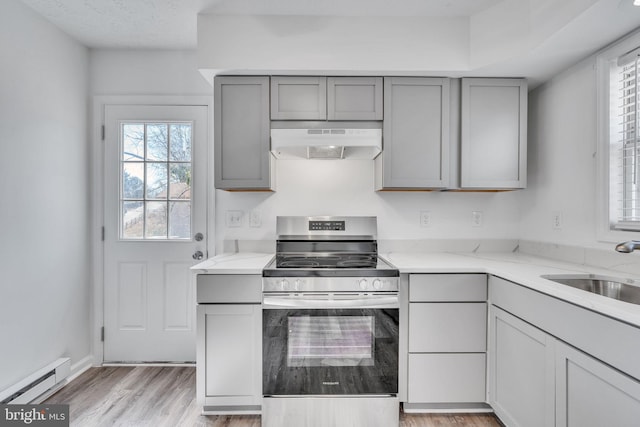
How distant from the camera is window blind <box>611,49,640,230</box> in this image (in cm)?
176

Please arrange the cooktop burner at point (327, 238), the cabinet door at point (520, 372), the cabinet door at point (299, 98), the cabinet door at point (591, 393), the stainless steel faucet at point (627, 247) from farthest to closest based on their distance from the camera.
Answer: the cooktop burner at point (327, 238) < the cabinet door at point (299, 98) < the cabinet door at point (520, 372) < the stainless steel faucet at point (627, 247) < the cabinet door at point (591, 393)

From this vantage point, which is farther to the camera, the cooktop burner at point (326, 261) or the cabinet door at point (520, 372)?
the cooktop burner at point (326, 261)

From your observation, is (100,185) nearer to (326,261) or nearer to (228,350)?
(228,350)

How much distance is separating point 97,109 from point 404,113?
235 cm

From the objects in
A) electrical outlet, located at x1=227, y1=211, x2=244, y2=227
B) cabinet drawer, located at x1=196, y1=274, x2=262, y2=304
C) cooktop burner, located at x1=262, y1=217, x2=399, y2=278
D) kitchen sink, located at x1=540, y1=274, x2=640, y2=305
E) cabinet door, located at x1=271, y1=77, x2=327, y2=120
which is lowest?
cabinet drawer, located at x1=196, y1=274, x2=262, y2=304

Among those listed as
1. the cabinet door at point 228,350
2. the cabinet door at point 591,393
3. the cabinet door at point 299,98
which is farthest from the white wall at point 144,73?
the cabinet door at point 591,393

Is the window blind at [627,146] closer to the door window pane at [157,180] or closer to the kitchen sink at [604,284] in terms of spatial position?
the kitchen sink at [604,284]

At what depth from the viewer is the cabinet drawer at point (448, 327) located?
199 cm

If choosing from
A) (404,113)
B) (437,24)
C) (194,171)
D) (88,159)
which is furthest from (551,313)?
(88,159)

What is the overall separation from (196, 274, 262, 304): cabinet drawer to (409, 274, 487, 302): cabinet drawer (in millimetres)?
910

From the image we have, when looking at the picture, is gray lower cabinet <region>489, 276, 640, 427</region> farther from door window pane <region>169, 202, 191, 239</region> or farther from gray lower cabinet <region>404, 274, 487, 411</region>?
door window pane <region>169, 202, 191, 239</region>

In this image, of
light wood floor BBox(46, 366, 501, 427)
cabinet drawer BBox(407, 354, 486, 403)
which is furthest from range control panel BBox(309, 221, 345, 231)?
light wood floor BBox(46, 366, 501, 427)

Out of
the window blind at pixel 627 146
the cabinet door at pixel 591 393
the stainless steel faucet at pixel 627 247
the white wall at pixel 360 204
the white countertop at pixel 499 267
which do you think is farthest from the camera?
the white wall at pixel 360 204

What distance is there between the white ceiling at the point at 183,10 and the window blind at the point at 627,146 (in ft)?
2.72
